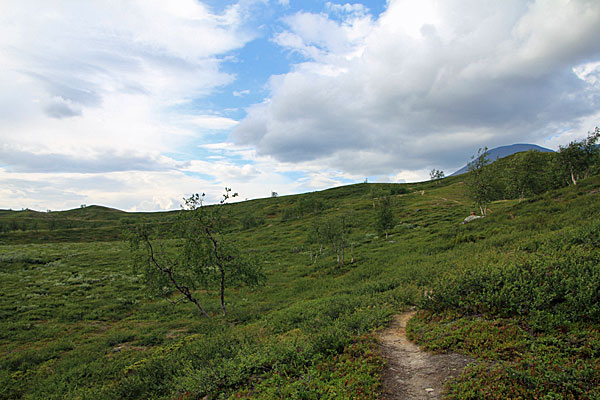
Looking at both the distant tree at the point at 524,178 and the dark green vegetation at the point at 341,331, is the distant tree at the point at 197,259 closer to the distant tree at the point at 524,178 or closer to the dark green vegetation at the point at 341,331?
the dark green vegetation at the point at 341,331

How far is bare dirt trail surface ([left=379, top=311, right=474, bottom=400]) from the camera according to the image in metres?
5.91

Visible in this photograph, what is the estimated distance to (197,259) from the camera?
1822 centimetres

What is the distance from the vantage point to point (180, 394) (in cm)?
856

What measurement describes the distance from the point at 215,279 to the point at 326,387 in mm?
14133

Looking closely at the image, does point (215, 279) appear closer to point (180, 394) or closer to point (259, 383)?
point (180, 394)

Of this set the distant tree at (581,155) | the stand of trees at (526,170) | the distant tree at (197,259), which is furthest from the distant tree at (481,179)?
the distant tree at (197,259)

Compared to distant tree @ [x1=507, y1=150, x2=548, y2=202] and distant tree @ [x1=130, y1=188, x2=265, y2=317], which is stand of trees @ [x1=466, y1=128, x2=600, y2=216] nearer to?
distant tree @ [x1=507, y1=150, x2=548, y2=202]

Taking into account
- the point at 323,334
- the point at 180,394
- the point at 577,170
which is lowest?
the point at 180,394

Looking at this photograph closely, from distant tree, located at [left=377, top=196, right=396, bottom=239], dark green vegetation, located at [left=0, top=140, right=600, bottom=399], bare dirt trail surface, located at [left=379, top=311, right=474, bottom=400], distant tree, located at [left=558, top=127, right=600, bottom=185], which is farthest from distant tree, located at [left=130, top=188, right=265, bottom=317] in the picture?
distant tree, located at [left=558, top=127, right=600, bottom=185]

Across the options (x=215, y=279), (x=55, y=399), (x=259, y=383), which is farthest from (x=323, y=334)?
(x=215, y=279)

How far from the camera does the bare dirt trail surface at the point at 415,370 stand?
19.4 ft

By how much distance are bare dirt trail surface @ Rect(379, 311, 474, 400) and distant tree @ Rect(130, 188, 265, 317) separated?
489 inches

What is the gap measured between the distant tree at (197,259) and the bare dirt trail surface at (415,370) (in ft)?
40.8

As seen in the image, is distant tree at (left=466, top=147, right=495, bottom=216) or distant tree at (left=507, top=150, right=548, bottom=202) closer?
distant tree at (left=466, top=147, right=495, bottom=216)
